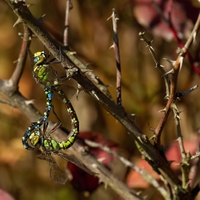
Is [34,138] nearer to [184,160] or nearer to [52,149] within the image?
[52,149]

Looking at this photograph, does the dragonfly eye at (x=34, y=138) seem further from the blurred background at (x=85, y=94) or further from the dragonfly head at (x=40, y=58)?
the blurred background at (x=85, y=94)

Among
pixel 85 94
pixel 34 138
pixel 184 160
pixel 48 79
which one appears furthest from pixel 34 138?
pixel 85 94

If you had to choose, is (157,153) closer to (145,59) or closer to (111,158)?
(111,158)

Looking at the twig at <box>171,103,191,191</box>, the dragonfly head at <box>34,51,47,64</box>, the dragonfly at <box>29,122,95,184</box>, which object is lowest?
the twig at <box>171,103,191,191</box>

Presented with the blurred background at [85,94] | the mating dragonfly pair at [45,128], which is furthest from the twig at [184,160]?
the blurred background at [85,94]

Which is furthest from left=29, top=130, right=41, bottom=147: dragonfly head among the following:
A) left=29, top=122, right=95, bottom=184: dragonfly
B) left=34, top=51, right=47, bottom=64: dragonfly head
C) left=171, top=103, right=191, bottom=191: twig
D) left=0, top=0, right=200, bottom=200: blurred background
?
left=0, top=0, right=200, bottom=200: blurred background

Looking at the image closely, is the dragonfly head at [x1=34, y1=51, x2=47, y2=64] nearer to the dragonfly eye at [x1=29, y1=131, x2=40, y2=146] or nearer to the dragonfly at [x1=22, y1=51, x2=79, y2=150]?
the dragonfly at [x1=22, y1=51, x2=79, y2=150]

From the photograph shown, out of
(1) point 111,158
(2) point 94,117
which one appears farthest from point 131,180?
(2) point 94,117
